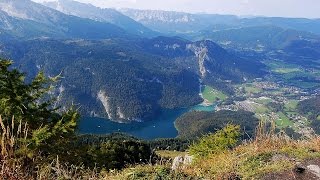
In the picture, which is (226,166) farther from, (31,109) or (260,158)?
(31,109)

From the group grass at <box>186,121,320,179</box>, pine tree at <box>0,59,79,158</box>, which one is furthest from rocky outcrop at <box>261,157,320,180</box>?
pine tree at <box>0,59,79,158</box>

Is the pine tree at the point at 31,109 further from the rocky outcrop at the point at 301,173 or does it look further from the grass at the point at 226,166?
the rocky outcrop at the point at 301,173

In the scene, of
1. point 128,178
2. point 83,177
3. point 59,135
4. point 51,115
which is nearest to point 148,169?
point 128,178

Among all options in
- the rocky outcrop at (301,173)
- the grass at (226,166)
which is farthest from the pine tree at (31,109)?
the rocky outcrop at (301,173)

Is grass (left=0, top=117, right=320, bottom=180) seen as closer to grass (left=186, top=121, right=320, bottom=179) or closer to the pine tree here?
grass (left=186, top=121, right=320, bottom=179)

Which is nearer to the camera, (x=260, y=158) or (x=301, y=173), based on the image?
(x=301, y=173)

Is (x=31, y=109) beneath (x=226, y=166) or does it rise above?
beneath

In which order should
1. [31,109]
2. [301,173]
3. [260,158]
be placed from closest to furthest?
[301,173] < [260,158] < [31,109]

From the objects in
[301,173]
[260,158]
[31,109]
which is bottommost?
[31,109]

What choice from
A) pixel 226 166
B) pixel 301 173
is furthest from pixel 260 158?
pixel 301 173

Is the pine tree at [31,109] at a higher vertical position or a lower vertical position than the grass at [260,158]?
lower

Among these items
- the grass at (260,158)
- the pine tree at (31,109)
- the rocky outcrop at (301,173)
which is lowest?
the pine tree at (31,109)
